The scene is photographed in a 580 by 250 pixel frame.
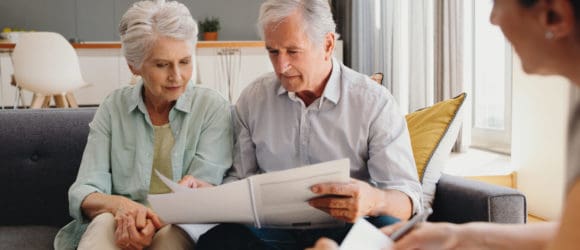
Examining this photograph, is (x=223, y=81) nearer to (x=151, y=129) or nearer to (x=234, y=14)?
(x=234, y=14)

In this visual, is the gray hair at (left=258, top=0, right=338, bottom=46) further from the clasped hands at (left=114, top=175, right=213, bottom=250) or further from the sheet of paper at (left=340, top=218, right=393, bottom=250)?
the sheet of paper at (left=340, top=218, right=393, bottom=250)

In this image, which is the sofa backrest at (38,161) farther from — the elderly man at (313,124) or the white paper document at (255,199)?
the white paper document at (255,199)

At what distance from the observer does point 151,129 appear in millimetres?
1899

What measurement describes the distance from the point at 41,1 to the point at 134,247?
23.1 feet

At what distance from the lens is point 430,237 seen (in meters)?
1.02

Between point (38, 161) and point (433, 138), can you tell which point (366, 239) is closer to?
point (433, 138)

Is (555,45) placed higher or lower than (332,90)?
higher

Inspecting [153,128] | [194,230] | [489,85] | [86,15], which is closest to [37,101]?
[86,15]

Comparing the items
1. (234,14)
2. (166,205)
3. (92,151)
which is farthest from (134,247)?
(234,14)

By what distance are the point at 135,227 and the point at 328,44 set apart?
688mm

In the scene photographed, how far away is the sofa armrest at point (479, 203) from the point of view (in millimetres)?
1608

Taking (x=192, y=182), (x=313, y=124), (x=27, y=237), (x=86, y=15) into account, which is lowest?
(x=27, y=237)

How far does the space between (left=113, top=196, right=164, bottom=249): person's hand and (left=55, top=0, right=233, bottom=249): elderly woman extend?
0.13 m

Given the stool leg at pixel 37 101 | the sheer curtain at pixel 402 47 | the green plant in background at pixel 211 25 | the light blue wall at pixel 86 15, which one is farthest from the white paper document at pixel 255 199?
the light blue wall at pixel 86 15
